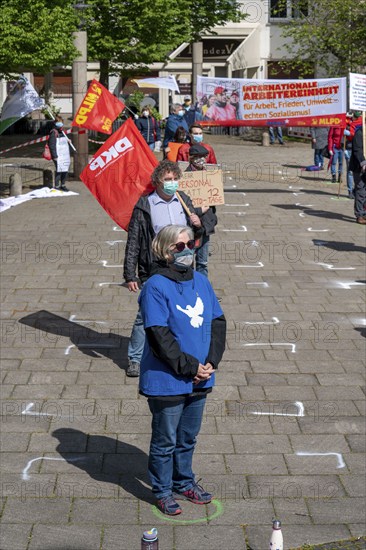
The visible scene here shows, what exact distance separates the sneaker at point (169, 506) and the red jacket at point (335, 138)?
15997 mm

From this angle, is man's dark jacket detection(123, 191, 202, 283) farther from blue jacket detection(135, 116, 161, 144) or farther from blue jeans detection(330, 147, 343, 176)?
blue jacket detection(135, 116, 161, 144)

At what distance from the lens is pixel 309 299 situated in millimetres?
11391

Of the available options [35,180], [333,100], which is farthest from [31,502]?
[35,180]

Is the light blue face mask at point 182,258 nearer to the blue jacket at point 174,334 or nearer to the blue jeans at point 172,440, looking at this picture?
the blue jacket at point 174,334

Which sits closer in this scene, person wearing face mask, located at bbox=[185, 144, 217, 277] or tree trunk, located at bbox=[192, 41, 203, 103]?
person wearing face mask, located at bbox=[185, 144, 217, 277]

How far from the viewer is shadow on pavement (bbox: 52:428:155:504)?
20.9 ft

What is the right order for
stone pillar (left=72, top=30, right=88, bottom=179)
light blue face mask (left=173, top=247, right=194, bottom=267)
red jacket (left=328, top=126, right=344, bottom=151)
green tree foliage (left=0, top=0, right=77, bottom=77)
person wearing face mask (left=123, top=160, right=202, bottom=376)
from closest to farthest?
light blue face mask (left=173, top=247, right=194, bottom=267) < person wearing face mask (left=123, top=160, right=202, bottom=376) < green tree foliage (left=0, top=0, right=77, bottom=77) < red jacket (left=328, top=126, right=344, bottom=151) < stone pillar (left=72, top=30, right=88, bottom=179)

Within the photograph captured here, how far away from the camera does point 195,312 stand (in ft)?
18.5

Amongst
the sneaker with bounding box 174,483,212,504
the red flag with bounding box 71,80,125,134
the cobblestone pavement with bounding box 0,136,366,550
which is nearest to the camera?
the cobblestone pavement with bounding box 0,136,366,550

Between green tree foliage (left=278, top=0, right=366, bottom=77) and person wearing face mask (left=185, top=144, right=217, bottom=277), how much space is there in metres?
24.5

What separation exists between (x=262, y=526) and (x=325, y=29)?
30839mm

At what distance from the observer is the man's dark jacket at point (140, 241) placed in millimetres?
8172

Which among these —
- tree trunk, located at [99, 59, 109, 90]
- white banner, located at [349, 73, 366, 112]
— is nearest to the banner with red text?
white banner, located at [349, 73, 366, 112]

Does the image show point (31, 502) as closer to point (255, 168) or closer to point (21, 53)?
point (21, 53)
